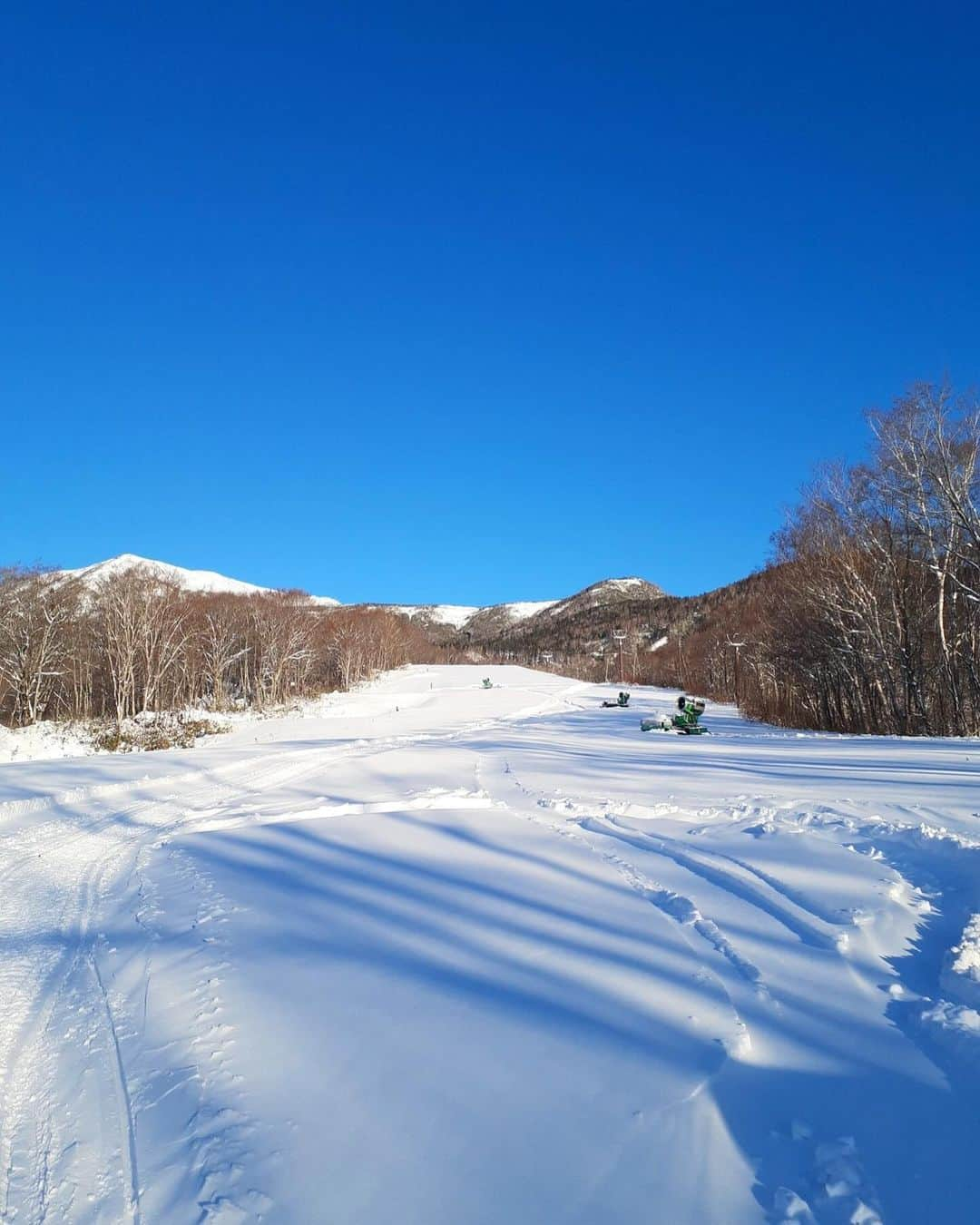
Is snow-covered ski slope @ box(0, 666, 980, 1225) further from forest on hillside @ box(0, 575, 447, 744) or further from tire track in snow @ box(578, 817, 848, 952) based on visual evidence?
forest on hillside @ box(0, 575, 447, 744)

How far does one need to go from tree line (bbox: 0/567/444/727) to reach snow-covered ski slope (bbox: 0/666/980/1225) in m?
31.4

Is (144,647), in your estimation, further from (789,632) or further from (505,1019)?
(505,1019)

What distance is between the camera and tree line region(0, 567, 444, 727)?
131ft

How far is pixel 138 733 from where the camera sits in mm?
27953

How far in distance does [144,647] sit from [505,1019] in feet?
149

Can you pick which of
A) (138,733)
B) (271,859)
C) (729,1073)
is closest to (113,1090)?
(729,1073)

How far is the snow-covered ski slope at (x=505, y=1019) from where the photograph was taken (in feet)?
9.34

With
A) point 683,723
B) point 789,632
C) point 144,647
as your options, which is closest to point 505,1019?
point 683,723

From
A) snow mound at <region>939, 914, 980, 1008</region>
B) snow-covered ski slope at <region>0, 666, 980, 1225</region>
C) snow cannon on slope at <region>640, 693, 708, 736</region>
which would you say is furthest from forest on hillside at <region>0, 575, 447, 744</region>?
snow mound at <region>939, 914, 980, 1008</region>

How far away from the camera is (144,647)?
43.8 m

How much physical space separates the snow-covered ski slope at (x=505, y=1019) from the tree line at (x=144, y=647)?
1236 inches

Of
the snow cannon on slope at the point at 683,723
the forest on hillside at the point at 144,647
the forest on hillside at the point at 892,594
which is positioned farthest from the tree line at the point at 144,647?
the forest on hillside at the point at 892,594

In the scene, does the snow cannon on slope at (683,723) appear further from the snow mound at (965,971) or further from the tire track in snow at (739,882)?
the snow mound at (965,971)

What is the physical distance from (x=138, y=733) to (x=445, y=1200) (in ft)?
94.8
